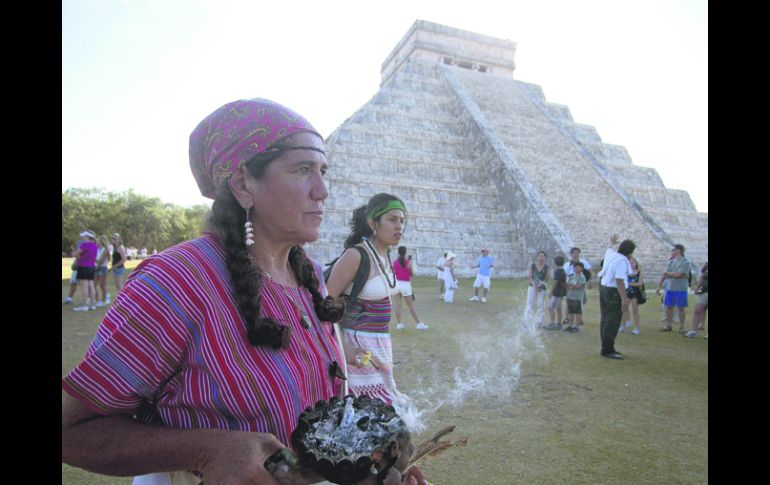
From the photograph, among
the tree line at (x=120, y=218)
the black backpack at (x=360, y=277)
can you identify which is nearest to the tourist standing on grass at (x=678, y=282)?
the black backpack at (x=360, y=277)

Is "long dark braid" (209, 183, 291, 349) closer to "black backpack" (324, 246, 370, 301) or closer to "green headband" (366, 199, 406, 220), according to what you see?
"black backpack" (324, 246, 370, 301)

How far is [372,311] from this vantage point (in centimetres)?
271

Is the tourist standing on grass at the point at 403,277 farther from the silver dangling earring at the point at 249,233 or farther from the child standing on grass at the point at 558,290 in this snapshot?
the silver dangling earring at the point at 249,233

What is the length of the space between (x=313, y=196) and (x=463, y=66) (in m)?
34.0

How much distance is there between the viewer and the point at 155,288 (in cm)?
109

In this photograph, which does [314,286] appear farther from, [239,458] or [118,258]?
[118,258]

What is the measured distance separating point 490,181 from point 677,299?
13.0 m

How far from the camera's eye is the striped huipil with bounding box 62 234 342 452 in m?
1.03

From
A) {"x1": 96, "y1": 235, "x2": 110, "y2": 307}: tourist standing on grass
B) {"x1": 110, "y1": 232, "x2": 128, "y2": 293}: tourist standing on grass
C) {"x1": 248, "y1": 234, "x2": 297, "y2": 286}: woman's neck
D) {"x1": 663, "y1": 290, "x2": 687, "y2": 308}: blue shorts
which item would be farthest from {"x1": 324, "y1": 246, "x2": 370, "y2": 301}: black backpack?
{"x1": 96, "y1": 235, "x2": 110, "y2": 307}: tourist standing on grass

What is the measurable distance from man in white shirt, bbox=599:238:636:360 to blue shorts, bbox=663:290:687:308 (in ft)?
8.00

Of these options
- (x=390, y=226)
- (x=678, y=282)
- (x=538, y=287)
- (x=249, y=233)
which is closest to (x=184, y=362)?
(x=249, y=233)
